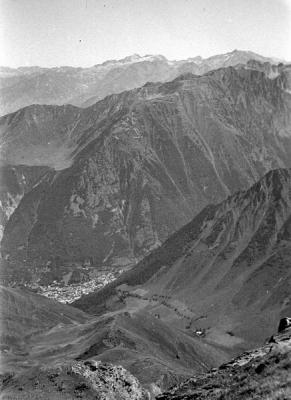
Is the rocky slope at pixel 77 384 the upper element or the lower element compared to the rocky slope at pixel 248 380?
lower

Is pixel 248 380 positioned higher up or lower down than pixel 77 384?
higher up

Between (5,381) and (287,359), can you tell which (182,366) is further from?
(287,359)

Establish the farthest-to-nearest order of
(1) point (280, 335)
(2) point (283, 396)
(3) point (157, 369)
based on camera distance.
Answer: (3) point (157, 369), (1) point (280, 335), (2) point (283, 396)

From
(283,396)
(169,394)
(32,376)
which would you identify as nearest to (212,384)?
(169,394)

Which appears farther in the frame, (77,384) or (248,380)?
(77,384)

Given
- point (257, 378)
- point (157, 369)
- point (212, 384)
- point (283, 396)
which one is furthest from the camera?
point (157, 369)

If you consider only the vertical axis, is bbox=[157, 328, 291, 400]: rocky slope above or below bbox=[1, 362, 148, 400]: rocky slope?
above

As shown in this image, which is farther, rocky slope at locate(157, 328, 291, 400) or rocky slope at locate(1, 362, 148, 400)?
rocky slope at locate(1, 362, 148, 400)

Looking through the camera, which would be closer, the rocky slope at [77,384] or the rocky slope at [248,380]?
the rocky slope at [248,380]
